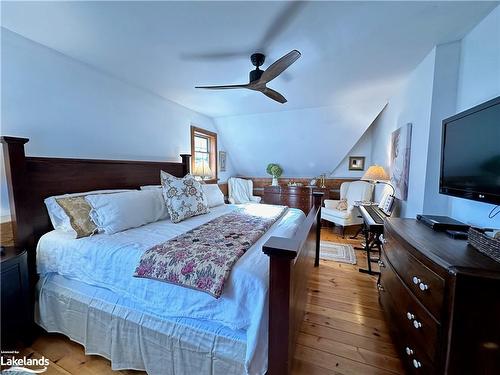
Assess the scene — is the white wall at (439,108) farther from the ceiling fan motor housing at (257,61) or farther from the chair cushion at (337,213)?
the chair cushion at (337,213)

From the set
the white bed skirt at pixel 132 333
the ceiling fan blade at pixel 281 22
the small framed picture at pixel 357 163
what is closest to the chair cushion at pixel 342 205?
the small framed picture at pixel 357 163

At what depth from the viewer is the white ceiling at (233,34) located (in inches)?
57.6

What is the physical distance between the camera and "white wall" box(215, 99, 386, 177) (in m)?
3.87

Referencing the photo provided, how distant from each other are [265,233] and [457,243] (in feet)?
3.97

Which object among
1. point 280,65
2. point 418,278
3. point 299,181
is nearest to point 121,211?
point 280,65

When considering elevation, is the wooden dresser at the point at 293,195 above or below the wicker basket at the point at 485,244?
below

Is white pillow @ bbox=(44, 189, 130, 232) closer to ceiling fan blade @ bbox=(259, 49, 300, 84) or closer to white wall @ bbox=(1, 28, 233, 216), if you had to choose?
white wall @ bbox=(1, 28, 233, 216)

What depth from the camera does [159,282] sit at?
131 centimetres

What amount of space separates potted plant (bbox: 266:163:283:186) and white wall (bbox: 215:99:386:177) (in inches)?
4.7

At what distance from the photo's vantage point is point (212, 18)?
1.54m

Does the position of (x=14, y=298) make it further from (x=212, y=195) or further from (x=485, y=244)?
(x=485, y=244)

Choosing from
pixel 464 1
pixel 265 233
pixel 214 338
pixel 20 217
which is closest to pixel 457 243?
pixel 265 233

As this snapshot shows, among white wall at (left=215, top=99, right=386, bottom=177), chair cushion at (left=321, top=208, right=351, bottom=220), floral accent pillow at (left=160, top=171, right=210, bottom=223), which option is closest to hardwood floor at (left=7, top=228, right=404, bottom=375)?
floral accent pillow at (left=160, top=171, right=210, bottom=223)

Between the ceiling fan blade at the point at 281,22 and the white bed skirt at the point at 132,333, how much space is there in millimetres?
2021
